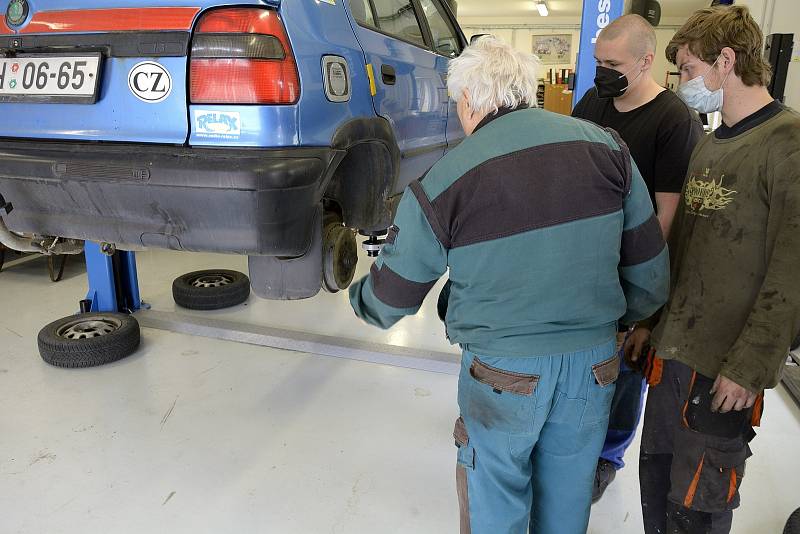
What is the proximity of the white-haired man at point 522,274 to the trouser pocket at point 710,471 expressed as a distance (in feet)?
0.82

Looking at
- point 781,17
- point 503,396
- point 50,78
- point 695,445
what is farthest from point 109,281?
point 781,17

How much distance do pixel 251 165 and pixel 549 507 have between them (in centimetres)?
118

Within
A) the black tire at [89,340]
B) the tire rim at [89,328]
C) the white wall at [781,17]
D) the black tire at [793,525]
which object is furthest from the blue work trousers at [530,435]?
the white wall at [781,17]

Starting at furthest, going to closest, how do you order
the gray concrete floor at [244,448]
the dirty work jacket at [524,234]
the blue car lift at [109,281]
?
the blue car lift at [109,281], the gray concrete floor at [244,448], the dirty work jacket at [524,234]

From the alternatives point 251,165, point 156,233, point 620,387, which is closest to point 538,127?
point 251,165

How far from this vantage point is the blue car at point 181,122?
1688mm

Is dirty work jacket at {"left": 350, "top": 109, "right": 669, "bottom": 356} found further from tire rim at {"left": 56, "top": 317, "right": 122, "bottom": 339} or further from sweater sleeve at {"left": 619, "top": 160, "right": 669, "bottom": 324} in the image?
tire rim at {"left": 56, "top": 317, "right": 122, "bottom": 339}

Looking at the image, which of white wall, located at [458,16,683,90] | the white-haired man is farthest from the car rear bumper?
white wall, located at [458,16,683,90]

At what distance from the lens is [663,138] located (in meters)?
1.76

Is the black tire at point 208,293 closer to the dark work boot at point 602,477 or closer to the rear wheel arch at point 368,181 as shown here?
the rear wheel arch at point 368,181

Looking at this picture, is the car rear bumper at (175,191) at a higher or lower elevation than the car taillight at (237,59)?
lower

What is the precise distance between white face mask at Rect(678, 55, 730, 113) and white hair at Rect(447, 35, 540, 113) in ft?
1.40

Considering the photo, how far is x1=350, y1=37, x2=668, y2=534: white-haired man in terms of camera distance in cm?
119

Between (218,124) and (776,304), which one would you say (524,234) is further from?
(218,124)
